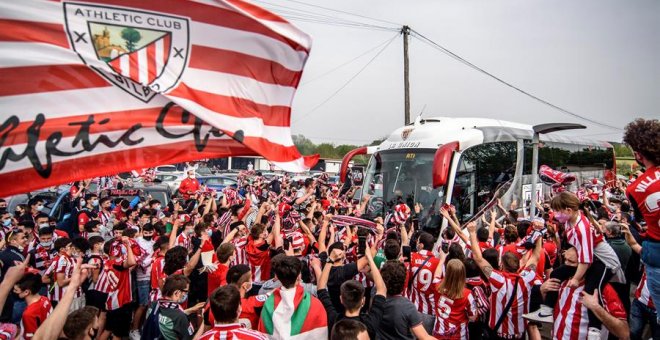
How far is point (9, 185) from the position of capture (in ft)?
8.35

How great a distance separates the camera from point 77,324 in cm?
337

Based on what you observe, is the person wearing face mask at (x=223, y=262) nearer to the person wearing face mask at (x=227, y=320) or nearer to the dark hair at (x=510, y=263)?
the person wearing face mask at (x=227, y=320)

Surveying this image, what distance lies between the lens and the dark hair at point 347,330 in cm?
311

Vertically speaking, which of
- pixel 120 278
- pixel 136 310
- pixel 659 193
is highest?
pixel 659 193

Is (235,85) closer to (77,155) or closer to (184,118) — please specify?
(184,118)

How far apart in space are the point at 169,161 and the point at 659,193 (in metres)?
3.37

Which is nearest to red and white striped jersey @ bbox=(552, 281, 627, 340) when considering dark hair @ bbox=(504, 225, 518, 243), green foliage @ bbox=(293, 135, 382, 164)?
dark hair @ bbox=(504, 225, 518, 243)

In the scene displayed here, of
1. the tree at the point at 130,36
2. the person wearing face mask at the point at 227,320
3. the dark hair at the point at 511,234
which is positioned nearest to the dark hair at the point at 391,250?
the person wearing face mask at the point at 227,320

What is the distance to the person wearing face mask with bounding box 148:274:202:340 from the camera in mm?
4148

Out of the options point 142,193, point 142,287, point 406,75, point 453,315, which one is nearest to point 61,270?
point 142,287

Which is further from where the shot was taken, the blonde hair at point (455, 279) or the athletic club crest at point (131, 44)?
the blonde hair at point (455, 279)

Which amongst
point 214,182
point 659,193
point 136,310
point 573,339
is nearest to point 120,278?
point 136,310

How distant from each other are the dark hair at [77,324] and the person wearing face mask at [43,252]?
13.0ft

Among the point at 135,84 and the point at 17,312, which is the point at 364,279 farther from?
the point at 17,312
